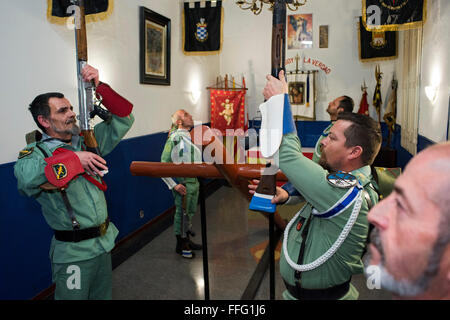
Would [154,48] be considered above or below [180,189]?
above

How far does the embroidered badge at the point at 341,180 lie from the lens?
1052 mm

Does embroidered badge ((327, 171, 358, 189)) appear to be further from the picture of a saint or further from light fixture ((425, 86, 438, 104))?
the picture of a saint

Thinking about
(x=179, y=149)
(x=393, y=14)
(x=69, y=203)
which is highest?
(x=393, y=14)

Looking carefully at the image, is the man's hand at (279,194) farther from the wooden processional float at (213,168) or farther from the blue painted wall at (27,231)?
the blue painted wall at (27,231)

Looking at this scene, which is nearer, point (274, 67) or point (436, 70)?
point (274, 67)

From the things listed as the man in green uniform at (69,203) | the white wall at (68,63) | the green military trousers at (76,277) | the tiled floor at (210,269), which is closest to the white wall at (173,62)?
the white wall at (68,63)

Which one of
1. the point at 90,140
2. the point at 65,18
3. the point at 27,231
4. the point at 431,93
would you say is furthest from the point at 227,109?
the point at 90,140

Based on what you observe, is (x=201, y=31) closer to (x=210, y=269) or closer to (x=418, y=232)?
(x=210, y=269)

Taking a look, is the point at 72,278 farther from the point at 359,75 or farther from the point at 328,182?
the point at 359,75

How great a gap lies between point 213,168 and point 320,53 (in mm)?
6311

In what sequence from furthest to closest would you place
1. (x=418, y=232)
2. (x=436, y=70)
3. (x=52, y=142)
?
(x=436, y=70) < (x=52, y=142) < (x=418, y=232)

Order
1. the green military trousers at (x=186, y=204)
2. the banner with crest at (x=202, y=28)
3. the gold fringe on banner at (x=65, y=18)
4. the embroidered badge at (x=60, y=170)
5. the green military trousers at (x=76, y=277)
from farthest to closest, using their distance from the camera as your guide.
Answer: the banner with crest at (x=202, y=28), the green military trousers at (x=186, y=204), the gold fringe on banner at (x=65, y=18), the green military trousers at (x=76, y=277), the embroidered badge at (x=60, y=170)

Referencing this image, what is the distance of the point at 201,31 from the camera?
16.5 feet

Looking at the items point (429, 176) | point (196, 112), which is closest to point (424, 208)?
point (429, 176)
